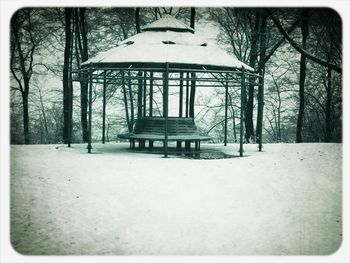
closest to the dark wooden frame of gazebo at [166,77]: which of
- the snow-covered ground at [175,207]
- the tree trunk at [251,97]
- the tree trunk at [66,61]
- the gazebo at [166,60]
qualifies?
the gazebo at [166,60]

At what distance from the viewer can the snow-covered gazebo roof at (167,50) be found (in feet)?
47.8

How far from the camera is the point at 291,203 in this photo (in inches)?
384

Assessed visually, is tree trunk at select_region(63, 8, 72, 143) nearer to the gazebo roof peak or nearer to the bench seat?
the gazebo roof peak

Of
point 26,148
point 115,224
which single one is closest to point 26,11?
point 26,148

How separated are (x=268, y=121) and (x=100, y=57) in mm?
16460

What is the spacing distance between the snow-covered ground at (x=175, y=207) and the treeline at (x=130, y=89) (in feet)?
33.0

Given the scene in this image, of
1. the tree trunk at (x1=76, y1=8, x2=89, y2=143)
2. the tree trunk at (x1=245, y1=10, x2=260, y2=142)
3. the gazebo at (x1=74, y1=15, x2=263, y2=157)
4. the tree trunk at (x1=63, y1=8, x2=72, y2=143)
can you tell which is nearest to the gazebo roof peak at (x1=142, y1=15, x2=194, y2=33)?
the gazebo at (x1=74, y1=15, x2=263, y2=157)

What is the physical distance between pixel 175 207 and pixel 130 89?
13435 millimetres

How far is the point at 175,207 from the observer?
9.32 meters

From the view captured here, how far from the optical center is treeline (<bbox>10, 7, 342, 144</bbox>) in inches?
867

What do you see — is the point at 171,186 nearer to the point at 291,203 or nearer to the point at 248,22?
the point at 291,203

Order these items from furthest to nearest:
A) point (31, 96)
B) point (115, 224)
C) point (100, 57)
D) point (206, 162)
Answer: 1. point (31, 96)
2. point (100, 57)
3. point (206, 162)
4. point (115, 224)

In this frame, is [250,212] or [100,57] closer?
[250,212]

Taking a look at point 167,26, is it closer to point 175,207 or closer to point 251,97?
point 251,97
